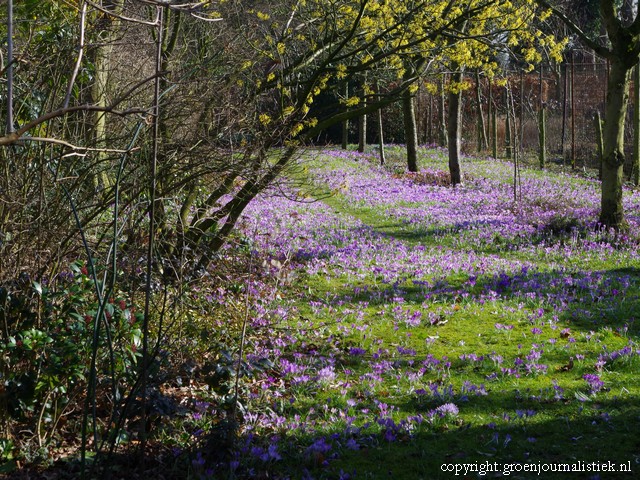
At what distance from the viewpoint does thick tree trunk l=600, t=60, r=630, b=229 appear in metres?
12.3

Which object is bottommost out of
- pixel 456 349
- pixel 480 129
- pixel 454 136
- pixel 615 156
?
pixel 456 349

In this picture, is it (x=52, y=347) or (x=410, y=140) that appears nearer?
(x=52, y=347)

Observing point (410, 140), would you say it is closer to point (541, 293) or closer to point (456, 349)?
point (541, 293)

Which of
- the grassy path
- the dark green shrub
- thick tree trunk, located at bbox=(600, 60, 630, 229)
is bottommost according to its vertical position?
the grassy path

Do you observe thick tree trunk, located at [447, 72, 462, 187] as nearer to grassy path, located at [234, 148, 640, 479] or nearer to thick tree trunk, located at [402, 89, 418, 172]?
thick tree trunk, located at [402, 89, 418, 172]

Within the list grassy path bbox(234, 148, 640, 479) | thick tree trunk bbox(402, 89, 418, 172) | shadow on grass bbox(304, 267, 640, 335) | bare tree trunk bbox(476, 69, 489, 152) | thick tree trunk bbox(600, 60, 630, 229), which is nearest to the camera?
grassy path bbox(234, 148, 640, 479)

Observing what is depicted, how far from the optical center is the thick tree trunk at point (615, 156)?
12344 mm

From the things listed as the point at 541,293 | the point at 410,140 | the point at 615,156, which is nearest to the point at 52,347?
the point at 541,293

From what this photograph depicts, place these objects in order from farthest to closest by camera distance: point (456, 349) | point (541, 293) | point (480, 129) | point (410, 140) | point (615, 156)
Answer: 1. point (480, 129)
2. point (410, 140)
3. point (615, 156)
4. point (541, 293)
5. point (456, 349)

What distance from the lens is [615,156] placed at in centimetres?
1235

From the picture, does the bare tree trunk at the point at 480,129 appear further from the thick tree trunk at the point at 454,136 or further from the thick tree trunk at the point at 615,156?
the thick tree trunk at the point at 615,156

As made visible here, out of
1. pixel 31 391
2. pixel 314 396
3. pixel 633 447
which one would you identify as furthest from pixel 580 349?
pixel 31 391

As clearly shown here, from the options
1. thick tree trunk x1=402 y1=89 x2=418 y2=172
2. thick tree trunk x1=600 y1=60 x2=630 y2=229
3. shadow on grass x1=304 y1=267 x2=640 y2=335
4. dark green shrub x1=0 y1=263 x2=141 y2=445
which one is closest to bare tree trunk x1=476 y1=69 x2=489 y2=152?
thick tree trunk x1=402 y1=89 x2=418 y2=172

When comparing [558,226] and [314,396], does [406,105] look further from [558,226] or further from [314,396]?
[314,396]
